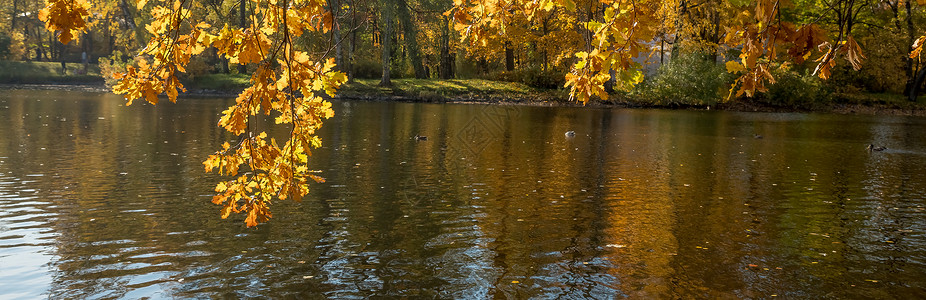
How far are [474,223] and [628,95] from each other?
130 ft

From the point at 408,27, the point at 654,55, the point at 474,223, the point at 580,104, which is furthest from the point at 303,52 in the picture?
the point at 654,55

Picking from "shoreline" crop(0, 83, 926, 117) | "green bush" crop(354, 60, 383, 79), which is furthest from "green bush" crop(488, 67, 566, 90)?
"green bush" crop(354, 60, 383, 79)

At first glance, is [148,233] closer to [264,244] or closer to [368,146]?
[264,244]

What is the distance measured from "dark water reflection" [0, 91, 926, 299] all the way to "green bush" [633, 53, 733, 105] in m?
22.4

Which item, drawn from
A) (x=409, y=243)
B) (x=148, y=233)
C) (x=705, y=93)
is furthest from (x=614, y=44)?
(x=705, y=93)

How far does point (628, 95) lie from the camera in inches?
1941

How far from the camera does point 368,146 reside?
22.7 metres

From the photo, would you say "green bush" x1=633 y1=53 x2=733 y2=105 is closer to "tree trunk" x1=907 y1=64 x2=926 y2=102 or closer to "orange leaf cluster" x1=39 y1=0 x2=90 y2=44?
"tree trunk" x1=907 y1=64 x2=926 y2=102

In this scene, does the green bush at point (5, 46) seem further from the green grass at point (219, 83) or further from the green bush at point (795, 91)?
the green bush at point (795, 91)

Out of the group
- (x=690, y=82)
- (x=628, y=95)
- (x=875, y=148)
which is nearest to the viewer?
(x=875, y=148)

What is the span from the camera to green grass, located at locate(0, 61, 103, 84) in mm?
65450

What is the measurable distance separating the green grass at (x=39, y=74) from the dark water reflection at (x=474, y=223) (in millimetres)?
48310

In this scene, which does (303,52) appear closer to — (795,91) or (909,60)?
(795,91)

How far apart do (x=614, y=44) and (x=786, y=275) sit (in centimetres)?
588
